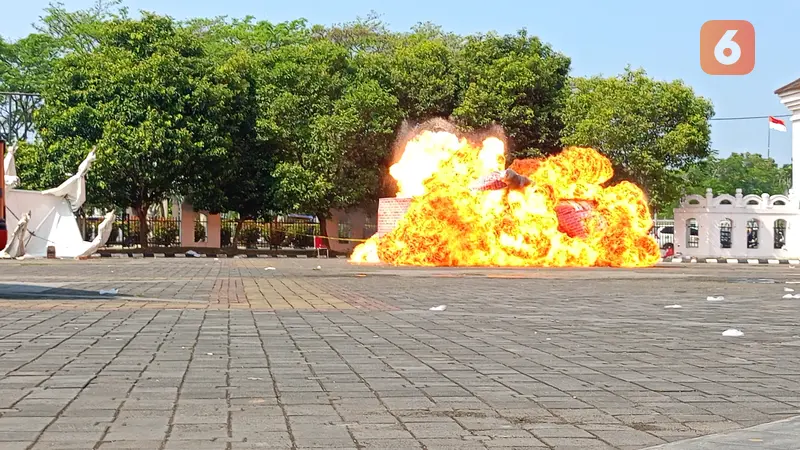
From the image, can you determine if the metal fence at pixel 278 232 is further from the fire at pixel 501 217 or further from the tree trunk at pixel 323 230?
the fire at pixel 501 217

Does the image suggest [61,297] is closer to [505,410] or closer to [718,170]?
[505,410]

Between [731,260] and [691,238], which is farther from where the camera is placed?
[691,238]

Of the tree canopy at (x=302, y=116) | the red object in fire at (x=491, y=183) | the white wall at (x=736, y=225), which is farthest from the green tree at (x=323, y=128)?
the white wall at (x=736, y=225)

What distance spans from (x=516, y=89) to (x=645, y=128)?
6.05m

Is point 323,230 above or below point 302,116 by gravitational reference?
below

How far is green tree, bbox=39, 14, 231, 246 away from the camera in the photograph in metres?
46.1

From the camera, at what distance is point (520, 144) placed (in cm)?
4953

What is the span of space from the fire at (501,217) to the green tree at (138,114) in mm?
13238

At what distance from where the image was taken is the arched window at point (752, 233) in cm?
5344

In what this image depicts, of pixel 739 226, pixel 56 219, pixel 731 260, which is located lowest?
pixel 731 260

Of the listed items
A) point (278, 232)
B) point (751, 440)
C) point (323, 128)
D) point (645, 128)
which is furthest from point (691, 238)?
point (751, 440)

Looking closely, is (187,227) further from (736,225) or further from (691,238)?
(736,225)

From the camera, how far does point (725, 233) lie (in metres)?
53.1

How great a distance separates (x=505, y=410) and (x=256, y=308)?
28.0 ft
